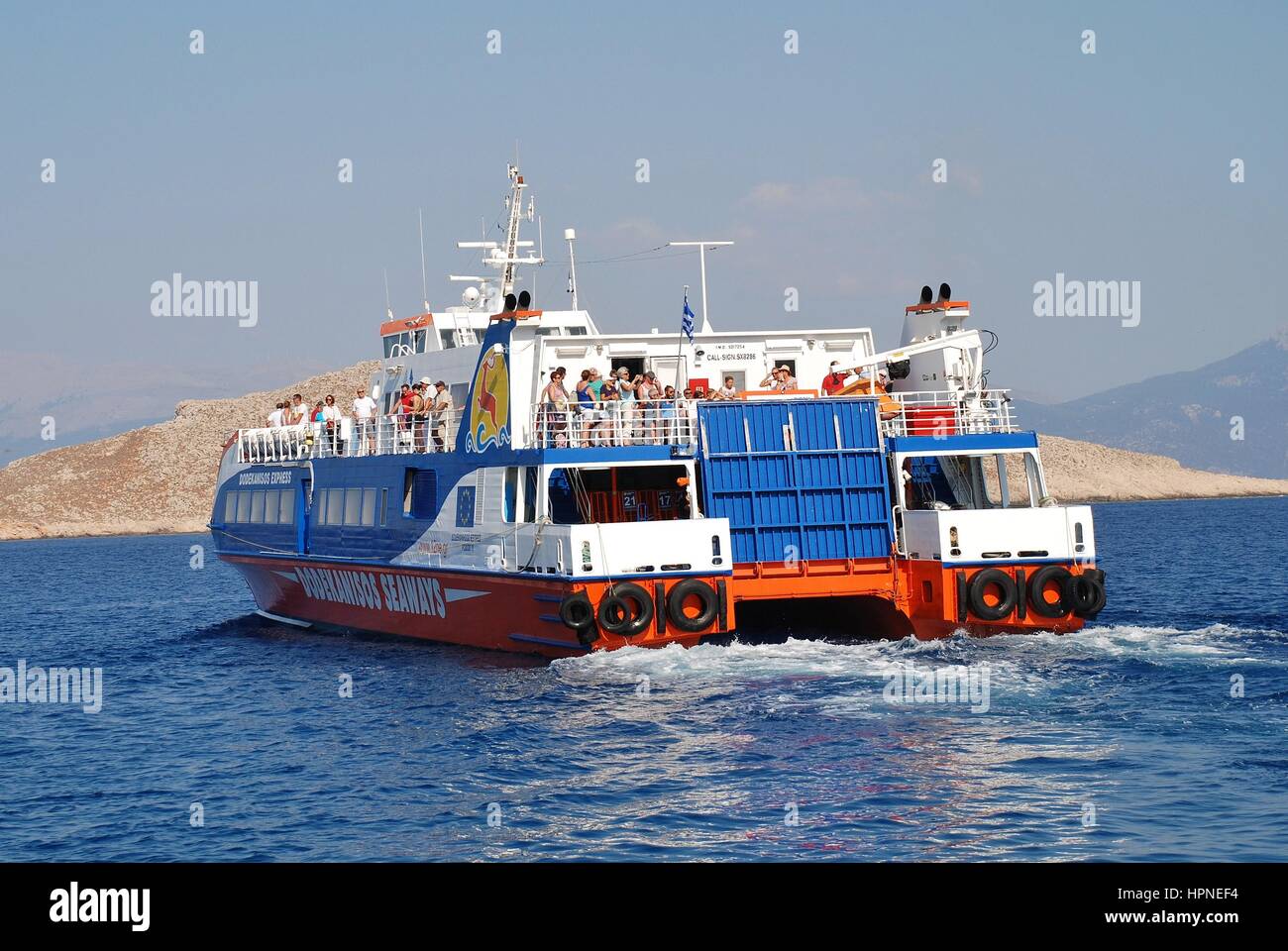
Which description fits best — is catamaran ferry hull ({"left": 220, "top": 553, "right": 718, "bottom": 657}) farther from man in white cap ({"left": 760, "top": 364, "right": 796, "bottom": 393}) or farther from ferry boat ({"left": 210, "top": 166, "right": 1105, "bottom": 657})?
man in white cap ({"left": 760, "top": 364, "right": 796, "bottom": 393})

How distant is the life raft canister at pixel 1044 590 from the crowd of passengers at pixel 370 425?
11444 mm

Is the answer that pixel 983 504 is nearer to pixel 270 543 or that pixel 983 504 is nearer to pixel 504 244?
pixel 504 244

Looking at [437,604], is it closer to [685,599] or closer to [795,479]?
[685,599]

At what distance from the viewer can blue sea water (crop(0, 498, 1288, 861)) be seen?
1320cm

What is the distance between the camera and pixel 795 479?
905 inches

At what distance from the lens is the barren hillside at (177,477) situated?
130875 mm

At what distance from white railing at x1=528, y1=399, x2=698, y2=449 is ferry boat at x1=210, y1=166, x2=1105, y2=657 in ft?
0.19

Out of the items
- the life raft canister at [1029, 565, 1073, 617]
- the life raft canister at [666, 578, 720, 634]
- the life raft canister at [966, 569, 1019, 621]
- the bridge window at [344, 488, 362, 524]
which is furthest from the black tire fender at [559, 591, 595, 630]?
the bridge window at [344, 488, 362, 524]

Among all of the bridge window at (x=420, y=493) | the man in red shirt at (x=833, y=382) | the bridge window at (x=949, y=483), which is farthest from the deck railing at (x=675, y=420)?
the bridge window at (x=420, y=493)

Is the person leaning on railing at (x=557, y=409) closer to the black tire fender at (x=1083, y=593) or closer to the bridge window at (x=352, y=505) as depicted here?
the bridge window at (x=352, y=505)

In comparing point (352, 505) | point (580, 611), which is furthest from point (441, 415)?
point (580, 611)

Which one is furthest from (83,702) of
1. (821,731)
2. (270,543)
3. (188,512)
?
(188,512)

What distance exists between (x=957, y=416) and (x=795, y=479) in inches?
125

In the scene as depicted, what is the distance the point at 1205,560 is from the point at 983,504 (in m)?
31.4
